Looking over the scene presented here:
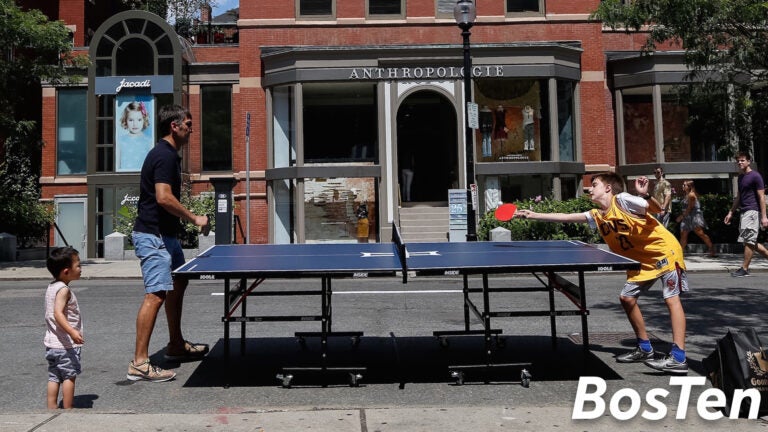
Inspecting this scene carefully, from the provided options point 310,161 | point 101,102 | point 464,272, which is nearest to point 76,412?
point 464,272

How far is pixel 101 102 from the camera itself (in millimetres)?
23984

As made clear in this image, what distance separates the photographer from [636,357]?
642cm

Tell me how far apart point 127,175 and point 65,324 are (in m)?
19.8

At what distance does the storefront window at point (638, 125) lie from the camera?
80.5 ft

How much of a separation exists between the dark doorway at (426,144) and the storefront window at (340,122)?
1.90 metres

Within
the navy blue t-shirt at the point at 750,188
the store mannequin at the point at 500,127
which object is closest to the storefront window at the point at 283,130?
the store mannequin at the point at 500,127

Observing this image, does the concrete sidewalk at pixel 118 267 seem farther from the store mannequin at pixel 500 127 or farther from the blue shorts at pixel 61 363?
the blue shorts at pixel 61 363

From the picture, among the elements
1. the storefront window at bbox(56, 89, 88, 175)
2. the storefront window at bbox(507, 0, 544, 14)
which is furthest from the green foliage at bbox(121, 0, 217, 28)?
the storefront window at bbox(507, 0, 544, 14)

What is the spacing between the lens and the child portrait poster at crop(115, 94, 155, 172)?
77.7ft

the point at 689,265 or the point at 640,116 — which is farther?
the point at 640,116

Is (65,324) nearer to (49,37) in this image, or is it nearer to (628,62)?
(49,37)

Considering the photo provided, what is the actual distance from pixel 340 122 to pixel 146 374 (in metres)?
17.8

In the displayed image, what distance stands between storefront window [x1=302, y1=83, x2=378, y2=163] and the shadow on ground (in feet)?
50.8

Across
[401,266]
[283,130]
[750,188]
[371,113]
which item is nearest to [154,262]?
[401,266]
